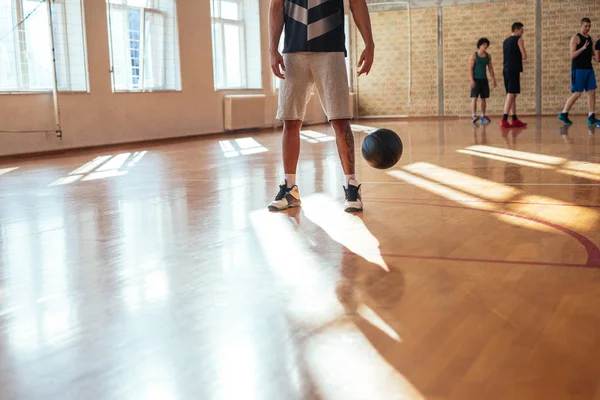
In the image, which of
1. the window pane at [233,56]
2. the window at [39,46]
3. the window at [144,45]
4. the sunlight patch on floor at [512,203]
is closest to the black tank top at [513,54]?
the window pane at [233,56]

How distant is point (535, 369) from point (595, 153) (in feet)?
17.2

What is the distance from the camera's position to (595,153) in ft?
20.4

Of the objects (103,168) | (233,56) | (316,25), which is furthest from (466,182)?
(233,56)

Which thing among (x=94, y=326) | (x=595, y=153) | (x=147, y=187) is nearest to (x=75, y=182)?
(x=147, y=187)

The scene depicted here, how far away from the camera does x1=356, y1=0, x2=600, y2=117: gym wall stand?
1506 centimetres

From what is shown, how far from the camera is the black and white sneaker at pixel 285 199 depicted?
12.3ft

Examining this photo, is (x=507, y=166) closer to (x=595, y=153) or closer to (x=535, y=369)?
(x=595, y=153)

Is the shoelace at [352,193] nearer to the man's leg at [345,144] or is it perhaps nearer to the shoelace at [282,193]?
the man's leg at [345,144]

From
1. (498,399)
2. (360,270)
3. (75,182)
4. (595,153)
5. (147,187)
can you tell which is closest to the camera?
(498,399)

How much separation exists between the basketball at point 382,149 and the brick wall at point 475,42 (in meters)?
12.5

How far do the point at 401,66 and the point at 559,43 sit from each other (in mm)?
3477

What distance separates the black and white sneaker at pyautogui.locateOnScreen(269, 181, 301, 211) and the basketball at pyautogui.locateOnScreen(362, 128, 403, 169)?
0.47m

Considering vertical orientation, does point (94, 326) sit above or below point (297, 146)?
below

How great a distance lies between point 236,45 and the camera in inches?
510
